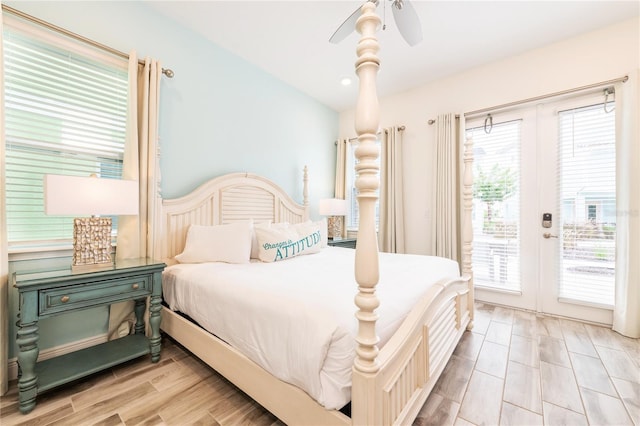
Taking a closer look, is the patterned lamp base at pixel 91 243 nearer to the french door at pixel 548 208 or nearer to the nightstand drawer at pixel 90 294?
the nightstand drawer at pixel 90 294

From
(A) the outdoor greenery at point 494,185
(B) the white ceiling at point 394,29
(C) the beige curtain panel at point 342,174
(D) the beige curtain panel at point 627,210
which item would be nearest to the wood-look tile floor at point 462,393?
(D) the beige curtain panel at point 627,210

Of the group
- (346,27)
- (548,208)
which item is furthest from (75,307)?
(548,208)

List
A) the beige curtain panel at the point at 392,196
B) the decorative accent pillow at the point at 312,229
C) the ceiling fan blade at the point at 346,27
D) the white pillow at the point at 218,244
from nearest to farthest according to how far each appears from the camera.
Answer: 1. the ceiling fan blade at the point at 346,27
2. the white pillow at the point at 218,244
3. the decorative accent pillow at the point at 312,229
4. the beige curtain panel at the point at 392,196

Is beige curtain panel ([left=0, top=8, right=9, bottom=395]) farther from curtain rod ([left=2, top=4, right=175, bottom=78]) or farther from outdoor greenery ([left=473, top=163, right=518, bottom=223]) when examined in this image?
outdoor greenery ([left=473, top=163, right=518, bottom=223])

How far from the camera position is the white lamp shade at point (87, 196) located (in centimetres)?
156

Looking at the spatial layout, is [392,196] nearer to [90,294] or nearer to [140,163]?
[140,163]

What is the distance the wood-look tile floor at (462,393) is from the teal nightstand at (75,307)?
114 millimetres

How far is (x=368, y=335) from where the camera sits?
1009 millimetres

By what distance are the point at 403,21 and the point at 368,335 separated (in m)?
2.14

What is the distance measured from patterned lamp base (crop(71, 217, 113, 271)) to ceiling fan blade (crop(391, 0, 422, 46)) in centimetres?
248

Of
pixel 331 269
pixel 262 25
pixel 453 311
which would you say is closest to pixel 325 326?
pixel 331 269

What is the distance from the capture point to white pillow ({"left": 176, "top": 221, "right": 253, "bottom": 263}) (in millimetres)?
2256

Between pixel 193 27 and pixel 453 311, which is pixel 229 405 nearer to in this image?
pixel 453 311

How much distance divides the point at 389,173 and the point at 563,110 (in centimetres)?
189
